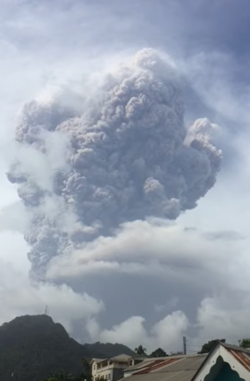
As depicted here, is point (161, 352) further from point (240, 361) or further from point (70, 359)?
point (240, 361)

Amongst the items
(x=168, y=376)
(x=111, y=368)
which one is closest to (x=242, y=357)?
(x=168, y=376)

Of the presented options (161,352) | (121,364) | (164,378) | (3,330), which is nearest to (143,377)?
(164,378)

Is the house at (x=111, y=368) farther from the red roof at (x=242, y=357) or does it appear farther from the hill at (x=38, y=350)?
the red roof at (x=242, y=357)

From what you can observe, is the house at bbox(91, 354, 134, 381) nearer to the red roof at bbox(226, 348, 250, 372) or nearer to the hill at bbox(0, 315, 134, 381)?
the hill at bbox(0, 315, 134, 381)

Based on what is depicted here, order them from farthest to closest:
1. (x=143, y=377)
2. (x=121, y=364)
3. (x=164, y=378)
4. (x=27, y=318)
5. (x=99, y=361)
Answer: (x=27, y=318) < (x=99, y=361) < (x=121, y=364) < (x=143, y=377) < (x=164, y=378)

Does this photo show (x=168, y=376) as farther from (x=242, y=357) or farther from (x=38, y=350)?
(x=38, y=350)

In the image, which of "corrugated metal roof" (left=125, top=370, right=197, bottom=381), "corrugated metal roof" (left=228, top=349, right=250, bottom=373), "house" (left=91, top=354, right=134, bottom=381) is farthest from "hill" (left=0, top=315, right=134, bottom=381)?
"corrugated metal roof" (left=228, top=349, right=250, bottom=373)
